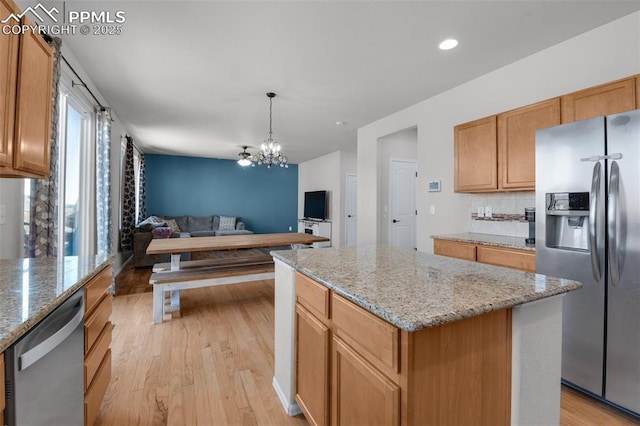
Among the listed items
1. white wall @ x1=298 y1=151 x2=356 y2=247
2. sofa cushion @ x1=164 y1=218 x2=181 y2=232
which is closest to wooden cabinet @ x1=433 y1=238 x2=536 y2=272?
white wall @ x1=298 y1=151 x2=356 y2=247

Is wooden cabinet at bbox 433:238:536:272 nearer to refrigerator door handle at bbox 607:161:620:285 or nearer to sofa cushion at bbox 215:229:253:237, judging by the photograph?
refrigerator door handle at bbox 607:161:620:285

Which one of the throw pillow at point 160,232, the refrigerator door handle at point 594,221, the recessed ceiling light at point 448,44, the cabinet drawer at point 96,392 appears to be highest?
the recessed ceiling light at point 448,44

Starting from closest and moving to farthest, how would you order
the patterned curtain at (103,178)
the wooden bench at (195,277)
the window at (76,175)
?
the window at (76,175) → the wooden bench at (195,277) → the patterned curtain at (103,178)

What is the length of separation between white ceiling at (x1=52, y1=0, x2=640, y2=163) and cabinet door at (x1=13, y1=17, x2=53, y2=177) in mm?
769

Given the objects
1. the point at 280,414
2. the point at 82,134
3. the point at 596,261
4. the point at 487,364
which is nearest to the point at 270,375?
the point at 280,414

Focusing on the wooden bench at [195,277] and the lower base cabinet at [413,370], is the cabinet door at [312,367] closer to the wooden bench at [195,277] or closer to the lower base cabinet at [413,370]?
the lower base cabinet at [413,370]

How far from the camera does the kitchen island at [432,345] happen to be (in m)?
0.88

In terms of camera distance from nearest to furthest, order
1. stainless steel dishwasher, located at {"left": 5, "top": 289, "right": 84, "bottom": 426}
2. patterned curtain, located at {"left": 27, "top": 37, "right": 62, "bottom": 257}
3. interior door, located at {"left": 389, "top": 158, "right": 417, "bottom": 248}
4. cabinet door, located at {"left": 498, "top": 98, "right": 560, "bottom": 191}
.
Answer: stainless steel dishwasher, located at {"left": 5, "top": 289, "right": 84, "bottom": 426}, patterned curtain, located at {"left": 27, "top": 37, "right": 62, "bottom": 257}, cabinet door, located at {"left": 498, "top": 98, "right": 560, "bottom": 191}, interior door, located at {"left": 389, "top": 158, "right": 417, "bottom": 248}

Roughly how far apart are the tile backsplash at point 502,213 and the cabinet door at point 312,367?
2.41m

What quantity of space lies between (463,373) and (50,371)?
140cm

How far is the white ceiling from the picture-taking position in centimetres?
205

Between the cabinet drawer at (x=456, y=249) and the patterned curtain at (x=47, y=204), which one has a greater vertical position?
the patterned curtain at (x=47, y=204)

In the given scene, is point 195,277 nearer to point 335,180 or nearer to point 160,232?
point 160,232

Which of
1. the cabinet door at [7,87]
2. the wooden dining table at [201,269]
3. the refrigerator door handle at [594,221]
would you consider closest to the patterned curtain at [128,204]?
the wooden dining table at [201,269]
